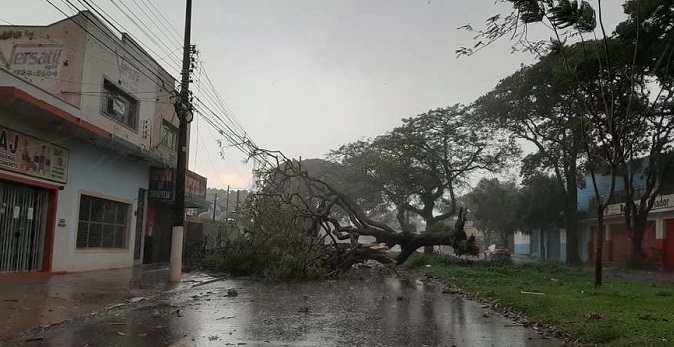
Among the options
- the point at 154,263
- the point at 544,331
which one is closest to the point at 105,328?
the point at 544,331

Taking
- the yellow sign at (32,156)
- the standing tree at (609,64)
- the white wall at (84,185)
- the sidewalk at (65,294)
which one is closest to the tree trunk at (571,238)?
the standing tree at (609,64)

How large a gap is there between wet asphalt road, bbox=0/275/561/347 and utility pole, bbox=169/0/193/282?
1.79m

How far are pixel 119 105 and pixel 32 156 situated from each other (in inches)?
224

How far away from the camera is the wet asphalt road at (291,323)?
25.2 ft

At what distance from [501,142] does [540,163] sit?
9.03 ft

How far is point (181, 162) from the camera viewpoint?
15820 millimetres

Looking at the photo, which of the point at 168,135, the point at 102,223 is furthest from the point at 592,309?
the point at 168,135

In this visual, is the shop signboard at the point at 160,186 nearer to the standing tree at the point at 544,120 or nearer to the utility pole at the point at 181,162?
the utility pole at the point at 181,162

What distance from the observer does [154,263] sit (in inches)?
949

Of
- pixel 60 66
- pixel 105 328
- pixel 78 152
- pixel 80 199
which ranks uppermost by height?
pixel 60 66

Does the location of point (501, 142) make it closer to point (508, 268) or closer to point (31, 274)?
point (508, 268)

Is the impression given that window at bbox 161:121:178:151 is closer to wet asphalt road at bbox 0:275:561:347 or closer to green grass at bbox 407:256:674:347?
wet asphalt road at bbox 0:275:561:347

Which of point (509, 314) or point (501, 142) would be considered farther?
point (501, 142)

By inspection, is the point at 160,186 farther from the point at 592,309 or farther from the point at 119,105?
the point at 592,309
